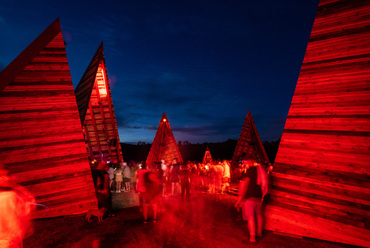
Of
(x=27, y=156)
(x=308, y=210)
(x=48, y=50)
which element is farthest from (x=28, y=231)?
(x=308, y=210)

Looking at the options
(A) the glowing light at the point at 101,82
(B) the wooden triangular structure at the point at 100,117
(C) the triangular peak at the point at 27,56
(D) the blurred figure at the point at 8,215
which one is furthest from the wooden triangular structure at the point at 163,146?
(D) the blurred figure at the point at 8,215

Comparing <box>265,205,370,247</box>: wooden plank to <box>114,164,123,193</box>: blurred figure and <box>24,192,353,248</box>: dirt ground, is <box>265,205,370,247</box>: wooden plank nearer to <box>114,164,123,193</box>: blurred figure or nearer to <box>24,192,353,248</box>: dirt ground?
<box>24,192,353,248</box>: dirt ground

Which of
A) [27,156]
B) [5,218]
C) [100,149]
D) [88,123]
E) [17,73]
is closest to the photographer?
[5,218]

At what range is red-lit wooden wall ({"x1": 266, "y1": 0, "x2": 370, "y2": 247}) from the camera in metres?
4.10

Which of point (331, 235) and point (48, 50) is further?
point (48, 50)

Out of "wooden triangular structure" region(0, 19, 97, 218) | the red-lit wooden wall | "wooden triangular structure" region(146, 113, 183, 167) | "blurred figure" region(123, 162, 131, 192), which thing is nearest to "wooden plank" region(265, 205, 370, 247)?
the red-lit wooden wall

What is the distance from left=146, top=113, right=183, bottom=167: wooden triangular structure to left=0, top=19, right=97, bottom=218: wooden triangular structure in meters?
9.67

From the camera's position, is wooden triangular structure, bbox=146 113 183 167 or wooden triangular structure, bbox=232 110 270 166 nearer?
wooden triangular structure, bbox=232 110 270 166

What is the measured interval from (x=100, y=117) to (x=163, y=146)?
776 centimetres

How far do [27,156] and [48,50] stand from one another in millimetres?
3653

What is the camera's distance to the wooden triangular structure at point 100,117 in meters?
10.2

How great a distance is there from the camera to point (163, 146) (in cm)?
1859

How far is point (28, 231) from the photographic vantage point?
4.47 meters

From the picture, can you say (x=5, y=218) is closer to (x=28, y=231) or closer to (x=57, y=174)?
(x=28, y=231)
